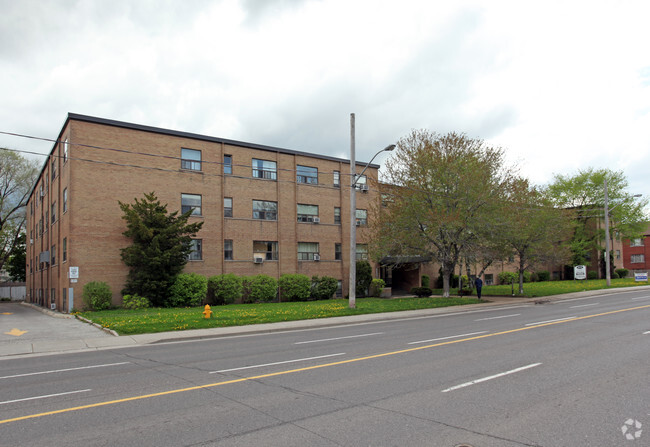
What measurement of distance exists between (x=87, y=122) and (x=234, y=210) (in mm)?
10134

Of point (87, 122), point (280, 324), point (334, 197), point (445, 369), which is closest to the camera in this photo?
point (445, 369)

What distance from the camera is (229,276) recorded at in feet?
93.8

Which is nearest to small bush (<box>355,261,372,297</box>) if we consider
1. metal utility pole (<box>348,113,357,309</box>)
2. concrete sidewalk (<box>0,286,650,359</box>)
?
metal utility pole (<box>348,113,357,309</box>)

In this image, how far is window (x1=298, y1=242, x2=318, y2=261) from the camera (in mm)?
33444

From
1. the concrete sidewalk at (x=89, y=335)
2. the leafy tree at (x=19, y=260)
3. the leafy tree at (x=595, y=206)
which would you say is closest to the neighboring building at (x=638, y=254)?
the leafy tree at (x=595, y=206)

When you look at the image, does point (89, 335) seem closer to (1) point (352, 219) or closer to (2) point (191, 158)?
(1) point (352, 219)

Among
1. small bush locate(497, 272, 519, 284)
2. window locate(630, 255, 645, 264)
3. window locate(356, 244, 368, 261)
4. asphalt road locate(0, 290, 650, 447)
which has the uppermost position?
window locate(356, 244, 368, 261)

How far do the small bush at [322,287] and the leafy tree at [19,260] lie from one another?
46281mm

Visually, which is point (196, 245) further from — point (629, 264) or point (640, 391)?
point (629, 264)

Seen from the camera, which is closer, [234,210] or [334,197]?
[234,210]

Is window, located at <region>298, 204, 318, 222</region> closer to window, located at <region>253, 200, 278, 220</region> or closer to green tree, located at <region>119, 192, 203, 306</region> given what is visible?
window, located at <region>253, 200, 278, 220</region>

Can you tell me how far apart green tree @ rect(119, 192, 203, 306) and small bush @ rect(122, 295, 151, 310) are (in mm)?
593

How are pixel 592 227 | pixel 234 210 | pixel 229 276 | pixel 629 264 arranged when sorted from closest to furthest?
1. pixel 229 276
2. pixel 234 210
3. pixel 592 227
4. pixel 629 264

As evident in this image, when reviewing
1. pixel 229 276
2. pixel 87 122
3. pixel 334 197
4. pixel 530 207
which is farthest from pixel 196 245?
pixel 530 207
